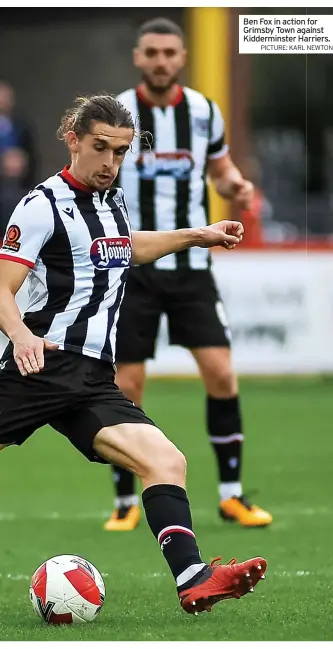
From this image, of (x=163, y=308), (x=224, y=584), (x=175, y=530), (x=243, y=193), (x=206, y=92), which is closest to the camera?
(x=224, y=584)

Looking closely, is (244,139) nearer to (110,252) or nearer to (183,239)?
(183,239)

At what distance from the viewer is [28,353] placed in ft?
14.3

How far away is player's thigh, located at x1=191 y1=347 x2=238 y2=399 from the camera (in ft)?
21.9

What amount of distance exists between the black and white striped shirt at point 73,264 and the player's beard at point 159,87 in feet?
7.25

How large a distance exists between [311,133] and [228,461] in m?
14.4

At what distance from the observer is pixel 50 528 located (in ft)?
21.2

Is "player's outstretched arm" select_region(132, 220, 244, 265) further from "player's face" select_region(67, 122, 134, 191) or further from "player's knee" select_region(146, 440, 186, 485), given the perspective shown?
"player's knee" select_region(146, 440, 186, 485)

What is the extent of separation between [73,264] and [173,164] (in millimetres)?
2358

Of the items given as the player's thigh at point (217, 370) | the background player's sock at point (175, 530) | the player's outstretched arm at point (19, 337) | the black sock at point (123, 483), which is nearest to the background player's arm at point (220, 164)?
the player's thigh at point (217, 370)

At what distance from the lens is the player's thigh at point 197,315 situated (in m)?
6.70

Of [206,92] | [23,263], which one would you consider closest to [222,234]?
[23,263]

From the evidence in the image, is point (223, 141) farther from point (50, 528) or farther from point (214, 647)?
point (214, 647)

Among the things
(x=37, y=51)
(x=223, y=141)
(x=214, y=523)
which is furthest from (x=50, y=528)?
(x=37, y=51)

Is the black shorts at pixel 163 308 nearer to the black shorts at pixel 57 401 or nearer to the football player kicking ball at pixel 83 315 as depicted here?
the football player kicking ball at pixel 83 315
